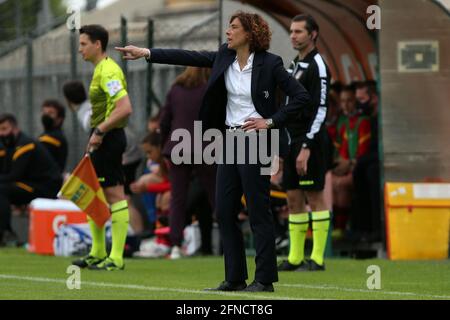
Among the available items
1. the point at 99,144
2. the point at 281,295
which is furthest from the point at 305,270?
the point at 281,295

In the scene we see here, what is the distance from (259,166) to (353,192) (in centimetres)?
648

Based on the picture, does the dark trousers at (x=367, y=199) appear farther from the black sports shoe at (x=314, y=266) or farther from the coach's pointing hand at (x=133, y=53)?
the coach's pointing hand at (x=133, y=53)

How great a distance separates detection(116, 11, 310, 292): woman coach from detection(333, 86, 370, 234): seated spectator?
244 inches

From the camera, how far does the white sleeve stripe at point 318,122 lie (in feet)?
40.3

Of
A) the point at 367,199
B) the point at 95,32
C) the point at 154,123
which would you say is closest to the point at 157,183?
the point at 154,123

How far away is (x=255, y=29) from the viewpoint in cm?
963

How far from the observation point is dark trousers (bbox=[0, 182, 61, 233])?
57.4ft

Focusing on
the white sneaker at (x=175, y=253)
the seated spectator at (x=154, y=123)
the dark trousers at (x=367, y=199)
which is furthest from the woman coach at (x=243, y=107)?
the seated spectator at (x=154, y=123)

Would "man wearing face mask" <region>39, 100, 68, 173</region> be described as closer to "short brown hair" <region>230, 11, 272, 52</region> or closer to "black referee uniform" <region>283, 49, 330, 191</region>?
"black referee uniform" <region>283, 49, 330, 191</region>

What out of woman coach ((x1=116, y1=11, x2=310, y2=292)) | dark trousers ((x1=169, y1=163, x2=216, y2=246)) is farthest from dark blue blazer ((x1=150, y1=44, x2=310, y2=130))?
dark trousers ((x1=169, y1=163, x2=216, y2=246))

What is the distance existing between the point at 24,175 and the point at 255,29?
8439 millimetres

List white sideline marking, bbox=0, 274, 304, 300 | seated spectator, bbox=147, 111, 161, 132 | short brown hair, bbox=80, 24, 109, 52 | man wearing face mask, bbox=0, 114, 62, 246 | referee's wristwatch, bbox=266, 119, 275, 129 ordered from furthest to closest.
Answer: man wearing face mask, bbox=0, 114, 62, 246, seated spectator, bbox=147, 111, 161, 132, short brown hair, bbox=80, 24, 109, 52, referee's wristwatch, bbox=266, 119, 275, 129, white sideline marking, bbox=0, 274, 304, 300

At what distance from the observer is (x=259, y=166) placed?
9.54 meters
